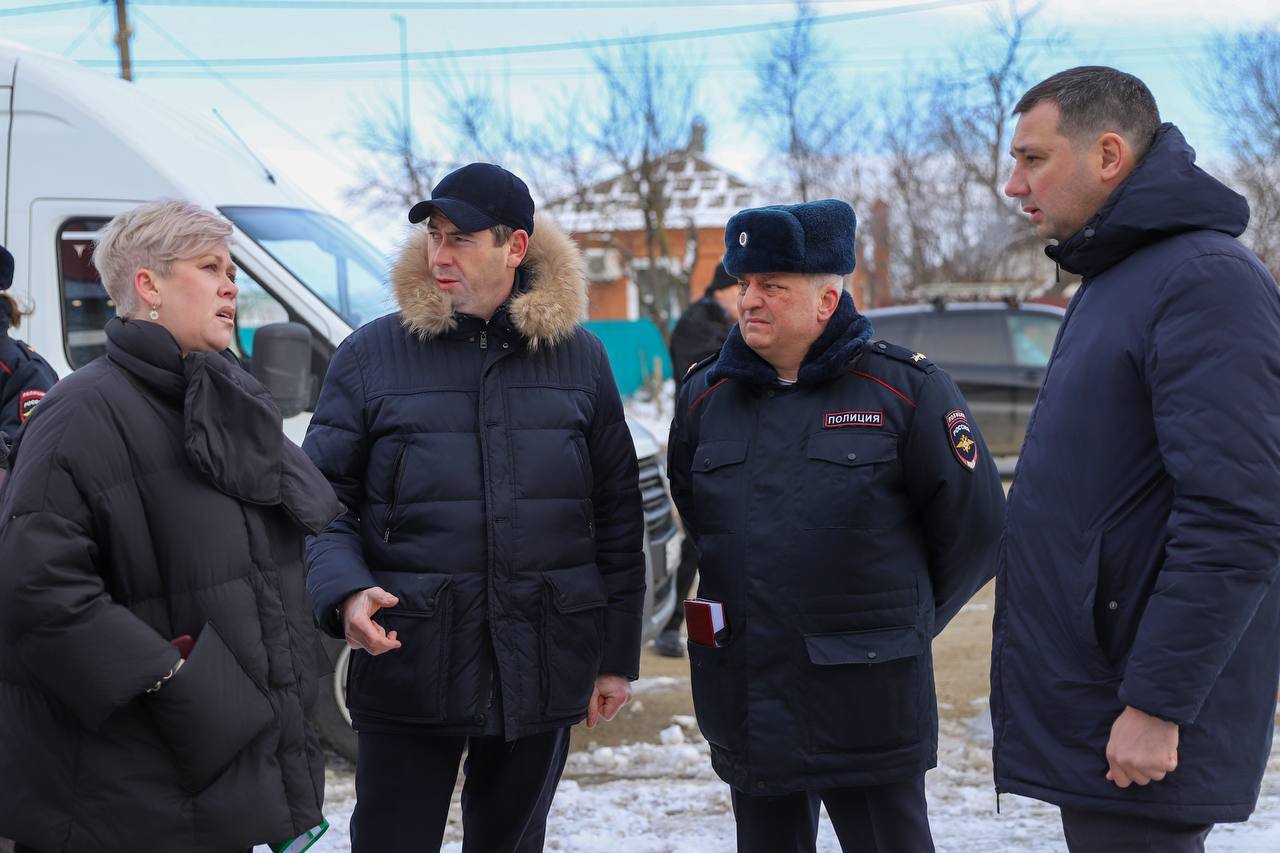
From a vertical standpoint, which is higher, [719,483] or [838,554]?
[719,483]

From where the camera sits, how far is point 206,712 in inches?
92.6

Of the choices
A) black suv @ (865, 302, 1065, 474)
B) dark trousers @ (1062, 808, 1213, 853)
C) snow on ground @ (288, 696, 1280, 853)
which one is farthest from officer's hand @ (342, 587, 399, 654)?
black suv @ (865, 302, 1065, 474)

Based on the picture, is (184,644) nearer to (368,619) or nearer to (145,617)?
(145,617)

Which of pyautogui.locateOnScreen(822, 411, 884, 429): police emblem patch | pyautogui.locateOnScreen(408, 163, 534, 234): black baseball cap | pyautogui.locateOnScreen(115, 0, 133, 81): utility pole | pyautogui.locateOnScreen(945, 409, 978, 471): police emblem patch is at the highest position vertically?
pyautogui.locateOnScreen(115, 0, 133, 81): utility pole

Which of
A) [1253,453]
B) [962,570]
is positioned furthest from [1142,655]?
[962,570]

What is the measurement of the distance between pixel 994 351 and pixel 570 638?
34.2 feet

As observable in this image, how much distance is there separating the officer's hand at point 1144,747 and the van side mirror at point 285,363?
11.3 feet

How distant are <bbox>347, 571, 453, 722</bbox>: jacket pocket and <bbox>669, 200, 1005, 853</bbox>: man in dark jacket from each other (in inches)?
24.0

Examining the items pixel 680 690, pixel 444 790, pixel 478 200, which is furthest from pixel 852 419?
pixel 680 690

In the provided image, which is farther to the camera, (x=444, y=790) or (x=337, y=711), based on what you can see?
(x=337, y=711)

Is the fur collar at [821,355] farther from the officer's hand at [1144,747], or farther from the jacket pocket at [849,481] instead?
the officer's hand at [1144,747]

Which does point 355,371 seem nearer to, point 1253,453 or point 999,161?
point 1253,453

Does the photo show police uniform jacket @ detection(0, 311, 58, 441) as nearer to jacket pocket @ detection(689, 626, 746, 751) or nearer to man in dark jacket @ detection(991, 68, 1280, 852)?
jacket pocket @ detection(689, 626, 746, 751)

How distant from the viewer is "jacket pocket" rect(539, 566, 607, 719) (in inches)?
117
